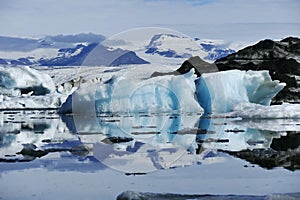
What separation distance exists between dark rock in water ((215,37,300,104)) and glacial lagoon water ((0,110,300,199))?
79.3ft

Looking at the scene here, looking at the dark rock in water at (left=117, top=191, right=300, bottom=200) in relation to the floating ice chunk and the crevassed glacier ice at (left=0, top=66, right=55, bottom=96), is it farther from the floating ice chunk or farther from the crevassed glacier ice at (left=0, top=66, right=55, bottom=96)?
the crevassed glacier ice at (left=0, top=66, right=55, bottom=96)

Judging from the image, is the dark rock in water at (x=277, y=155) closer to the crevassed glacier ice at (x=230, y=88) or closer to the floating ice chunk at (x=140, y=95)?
the crevassed glacier ice at (x=230, y=88)

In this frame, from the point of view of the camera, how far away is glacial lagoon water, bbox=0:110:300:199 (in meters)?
6.22

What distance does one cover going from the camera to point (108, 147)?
1020cm

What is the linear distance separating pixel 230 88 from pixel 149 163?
39.5ft

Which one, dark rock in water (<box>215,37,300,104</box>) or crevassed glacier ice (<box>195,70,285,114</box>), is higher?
crevassed glacier ice (<box>195,70,285,114</box>)

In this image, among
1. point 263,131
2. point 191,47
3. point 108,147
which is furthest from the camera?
point 191,47

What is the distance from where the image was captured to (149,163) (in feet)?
27.2

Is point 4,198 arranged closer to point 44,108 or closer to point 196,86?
point 196,86

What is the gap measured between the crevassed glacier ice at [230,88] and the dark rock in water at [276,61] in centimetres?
1460

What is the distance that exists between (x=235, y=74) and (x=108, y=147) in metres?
11.0

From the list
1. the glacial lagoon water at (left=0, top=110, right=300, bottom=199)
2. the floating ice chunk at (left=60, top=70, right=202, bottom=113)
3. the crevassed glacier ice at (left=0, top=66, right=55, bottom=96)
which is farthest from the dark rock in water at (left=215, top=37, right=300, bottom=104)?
the glacial lagoon water at (left=0, top=110, right=300, bottom=199)

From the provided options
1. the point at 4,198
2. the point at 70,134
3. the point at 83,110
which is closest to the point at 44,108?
the point at 83,110

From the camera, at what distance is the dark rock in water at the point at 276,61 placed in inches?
1444
